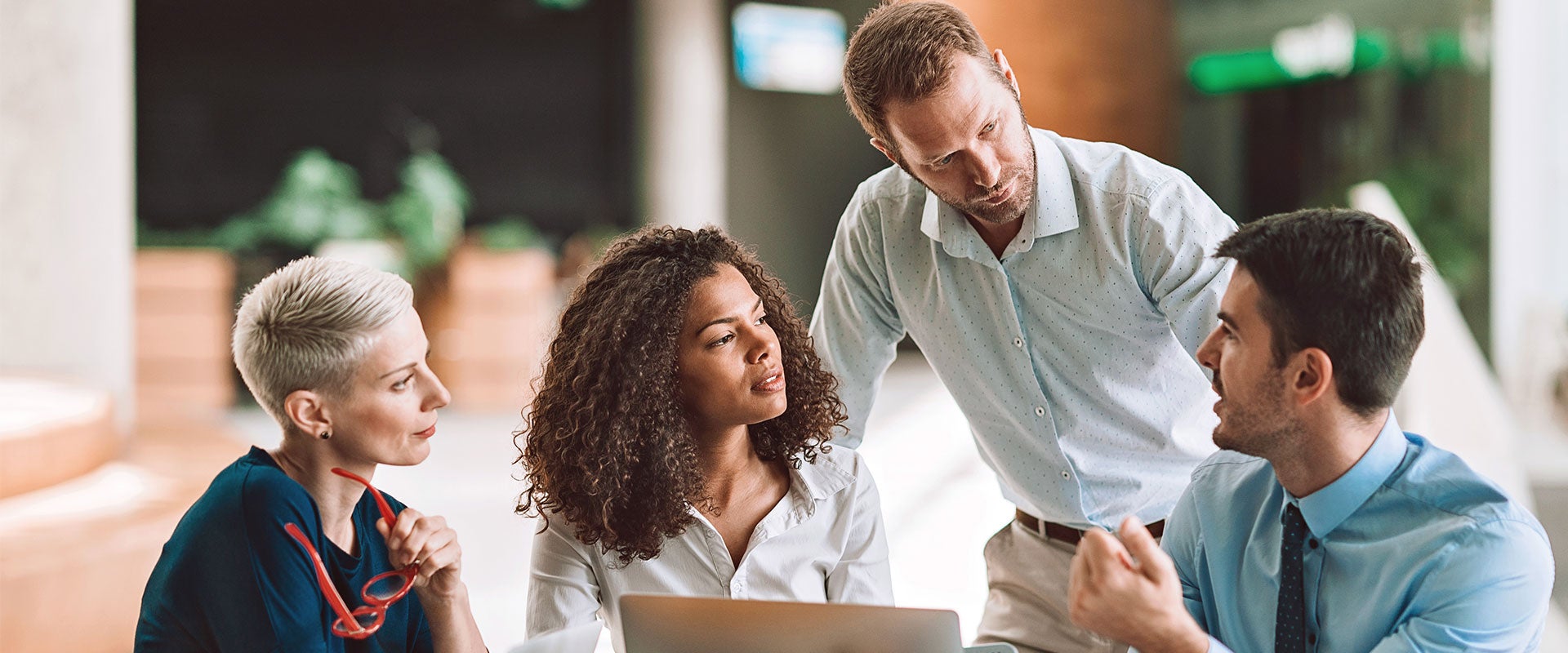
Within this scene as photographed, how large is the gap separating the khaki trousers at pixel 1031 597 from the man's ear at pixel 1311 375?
0.82 metres

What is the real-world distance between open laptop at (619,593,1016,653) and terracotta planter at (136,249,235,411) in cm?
708

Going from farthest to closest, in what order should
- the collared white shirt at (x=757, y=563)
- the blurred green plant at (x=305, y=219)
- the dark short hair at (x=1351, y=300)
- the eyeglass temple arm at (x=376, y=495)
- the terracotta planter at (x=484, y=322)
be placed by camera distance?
the terracotta planter at (x=484, y=322), the blurred green plant at (x=305, y=219), the collared white shirt at (x=757, y=563), the eyeglass temple arm at (x=376, y=495), the dark short hair at (x=1351, y=300)

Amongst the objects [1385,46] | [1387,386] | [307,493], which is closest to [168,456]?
[307,493]

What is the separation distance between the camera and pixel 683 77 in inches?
383

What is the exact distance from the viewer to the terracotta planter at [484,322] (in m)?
8.61

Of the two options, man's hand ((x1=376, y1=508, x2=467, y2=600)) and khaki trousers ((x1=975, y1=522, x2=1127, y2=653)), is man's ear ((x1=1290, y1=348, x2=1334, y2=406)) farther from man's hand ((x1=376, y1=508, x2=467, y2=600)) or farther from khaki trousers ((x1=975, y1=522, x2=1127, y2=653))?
man's hand ((x1=376, y1=508, x2=467, y2=600))

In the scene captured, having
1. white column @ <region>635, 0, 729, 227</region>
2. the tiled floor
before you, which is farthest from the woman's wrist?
white column @ <region>635, 0, 729, 227</region>

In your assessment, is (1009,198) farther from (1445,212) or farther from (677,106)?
(1445,212)

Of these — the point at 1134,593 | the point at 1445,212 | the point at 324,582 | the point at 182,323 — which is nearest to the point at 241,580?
the point at 324,582

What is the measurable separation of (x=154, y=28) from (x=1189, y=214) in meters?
8.57

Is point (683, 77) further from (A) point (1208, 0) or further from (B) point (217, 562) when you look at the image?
(B) point (217, 562)

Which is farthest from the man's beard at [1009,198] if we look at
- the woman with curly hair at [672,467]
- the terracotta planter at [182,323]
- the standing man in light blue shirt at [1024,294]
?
the terracotta planter at [182,323]

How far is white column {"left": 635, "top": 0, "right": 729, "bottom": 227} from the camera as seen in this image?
31.8ft

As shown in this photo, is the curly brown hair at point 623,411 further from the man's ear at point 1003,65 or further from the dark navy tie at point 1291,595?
the dark navy tie at point 1291,595
